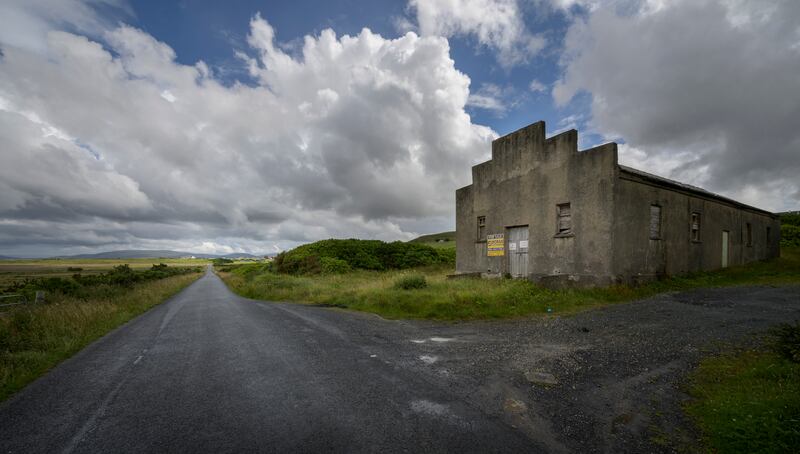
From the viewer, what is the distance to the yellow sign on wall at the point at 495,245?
16922 mm

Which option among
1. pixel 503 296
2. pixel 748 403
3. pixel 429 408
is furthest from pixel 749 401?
pixel 503 296

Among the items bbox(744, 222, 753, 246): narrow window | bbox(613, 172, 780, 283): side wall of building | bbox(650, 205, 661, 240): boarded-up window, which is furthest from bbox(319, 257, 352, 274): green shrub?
bbox(744, 222, 753, 246): narrow window

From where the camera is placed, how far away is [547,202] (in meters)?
14.8

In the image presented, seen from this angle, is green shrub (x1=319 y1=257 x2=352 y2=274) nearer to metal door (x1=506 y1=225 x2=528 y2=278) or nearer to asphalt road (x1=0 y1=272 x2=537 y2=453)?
metal door (x1=506 y1=225 x2=528 y2=278)

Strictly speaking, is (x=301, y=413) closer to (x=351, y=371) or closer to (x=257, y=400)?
(x=257, y=400)

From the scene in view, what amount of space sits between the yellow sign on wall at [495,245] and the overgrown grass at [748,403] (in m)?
11.5

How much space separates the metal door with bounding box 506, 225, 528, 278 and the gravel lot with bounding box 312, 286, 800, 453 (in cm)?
529

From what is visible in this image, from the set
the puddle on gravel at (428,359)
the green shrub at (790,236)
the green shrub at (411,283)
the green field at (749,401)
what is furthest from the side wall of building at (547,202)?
the green shrub at (790,236)

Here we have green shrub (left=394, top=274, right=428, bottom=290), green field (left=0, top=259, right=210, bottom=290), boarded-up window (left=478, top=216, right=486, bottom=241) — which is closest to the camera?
green shrub (left=394, top=274, right=428, bottom=290)

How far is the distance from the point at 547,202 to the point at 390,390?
496 inches

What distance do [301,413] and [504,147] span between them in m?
16.0

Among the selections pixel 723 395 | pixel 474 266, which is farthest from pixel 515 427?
pixel 474 266

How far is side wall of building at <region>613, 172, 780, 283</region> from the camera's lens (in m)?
13.1

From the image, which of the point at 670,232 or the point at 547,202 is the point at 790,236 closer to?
the point at 670,232
